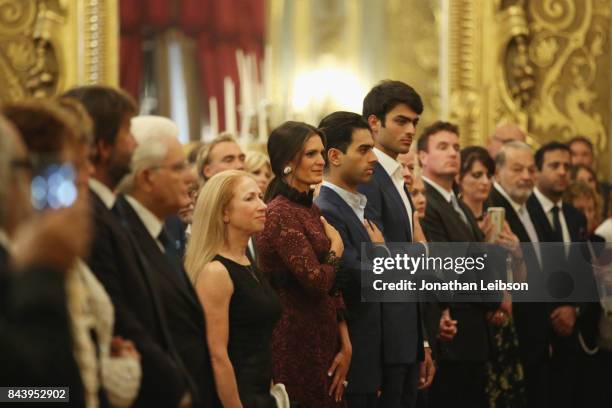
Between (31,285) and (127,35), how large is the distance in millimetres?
6635

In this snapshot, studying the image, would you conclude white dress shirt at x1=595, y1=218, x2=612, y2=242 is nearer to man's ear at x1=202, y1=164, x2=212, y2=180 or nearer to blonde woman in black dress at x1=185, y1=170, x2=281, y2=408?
man's ear at x1=202, y1=164, x2=212, y2=180

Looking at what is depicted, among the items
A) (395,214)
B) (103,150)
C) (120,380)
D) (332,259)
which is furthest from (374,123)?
(120,380)

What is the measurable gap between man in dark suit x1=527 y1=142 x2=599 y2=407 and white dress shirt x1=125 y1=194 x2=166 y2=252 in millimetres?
3759

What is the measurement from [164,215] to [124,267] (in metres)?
0.43

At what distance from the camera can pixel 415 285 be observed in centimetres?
533

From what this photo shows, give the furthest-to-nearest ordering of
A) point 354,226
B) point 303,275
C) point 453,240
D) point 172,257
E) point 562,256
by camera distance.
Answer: point 562,256 < point 453,240 < point 354,226 < point 303,275 < point 172,257

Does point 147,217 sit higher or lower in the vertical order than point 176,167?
lower

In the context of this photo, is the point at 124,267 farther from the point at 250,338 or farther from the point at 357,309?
the point at 357,309

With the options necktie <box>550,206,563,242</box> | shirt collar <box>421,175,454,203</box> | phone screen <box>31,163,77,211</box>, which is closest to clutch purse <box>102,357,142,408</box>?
phone screen <box>31,163,77,211</box>

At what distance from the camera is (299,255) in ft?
15.3

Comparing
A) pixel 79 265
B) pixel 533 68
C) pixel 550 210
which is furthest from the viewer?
pixel 533 68

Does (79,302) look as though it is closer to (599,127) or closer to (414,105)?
(414,105)

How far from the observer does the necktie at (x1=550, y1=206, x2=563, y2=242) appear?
7214 millimetres

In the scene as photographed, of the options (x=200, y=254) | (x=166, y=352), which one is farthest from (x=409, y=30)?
(x=166, y=352)
